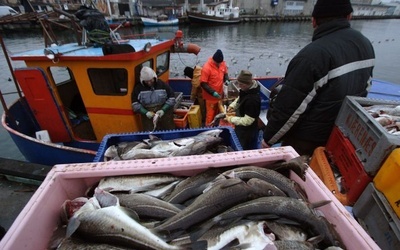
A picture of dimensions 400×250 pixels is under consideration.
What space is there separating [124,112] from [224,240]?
4101 mm

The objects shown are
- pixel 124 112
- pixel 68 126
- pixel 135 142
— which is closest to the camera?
pixel 135 142

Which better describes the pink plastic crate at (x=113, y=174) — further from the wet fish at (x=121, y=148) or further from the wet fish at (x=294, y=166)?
the wet fish at (x=121, y=148)

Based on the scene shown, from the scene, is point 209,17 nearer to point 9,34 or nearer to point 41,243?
point 9,34

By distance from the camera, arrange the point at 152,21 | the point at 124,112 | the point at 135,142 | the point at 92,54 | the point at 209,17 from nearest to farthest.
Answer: the point at 135,142 < the point at 92,54 < the point at 124,112 < the point at 152,21 < the point at 209,17

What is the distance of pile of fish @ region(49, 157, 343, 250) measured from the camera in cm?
127


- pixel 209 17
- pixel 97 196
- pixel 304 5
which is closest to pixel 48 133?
pixel 97 196

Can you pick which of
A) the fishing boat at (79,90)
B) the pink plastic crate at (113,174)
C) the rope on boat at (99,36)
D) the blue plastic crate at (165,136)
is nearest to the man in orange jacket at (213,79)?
the fishing boat at (79,90)

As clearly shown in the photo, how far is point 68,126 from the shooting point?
16.8 ft

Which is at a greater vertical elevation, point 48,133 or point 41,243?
point 41,243

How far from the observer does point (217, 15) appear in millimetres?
53375

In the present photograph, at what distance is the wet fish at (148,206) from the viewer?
1511mm

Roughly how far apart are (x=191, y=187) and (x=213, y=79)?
470cm

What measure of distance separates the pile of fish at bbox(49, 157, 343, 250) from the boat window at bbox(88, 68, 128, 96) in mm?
3360

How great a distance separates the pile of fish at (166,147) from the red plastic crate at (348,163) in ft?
3.98
